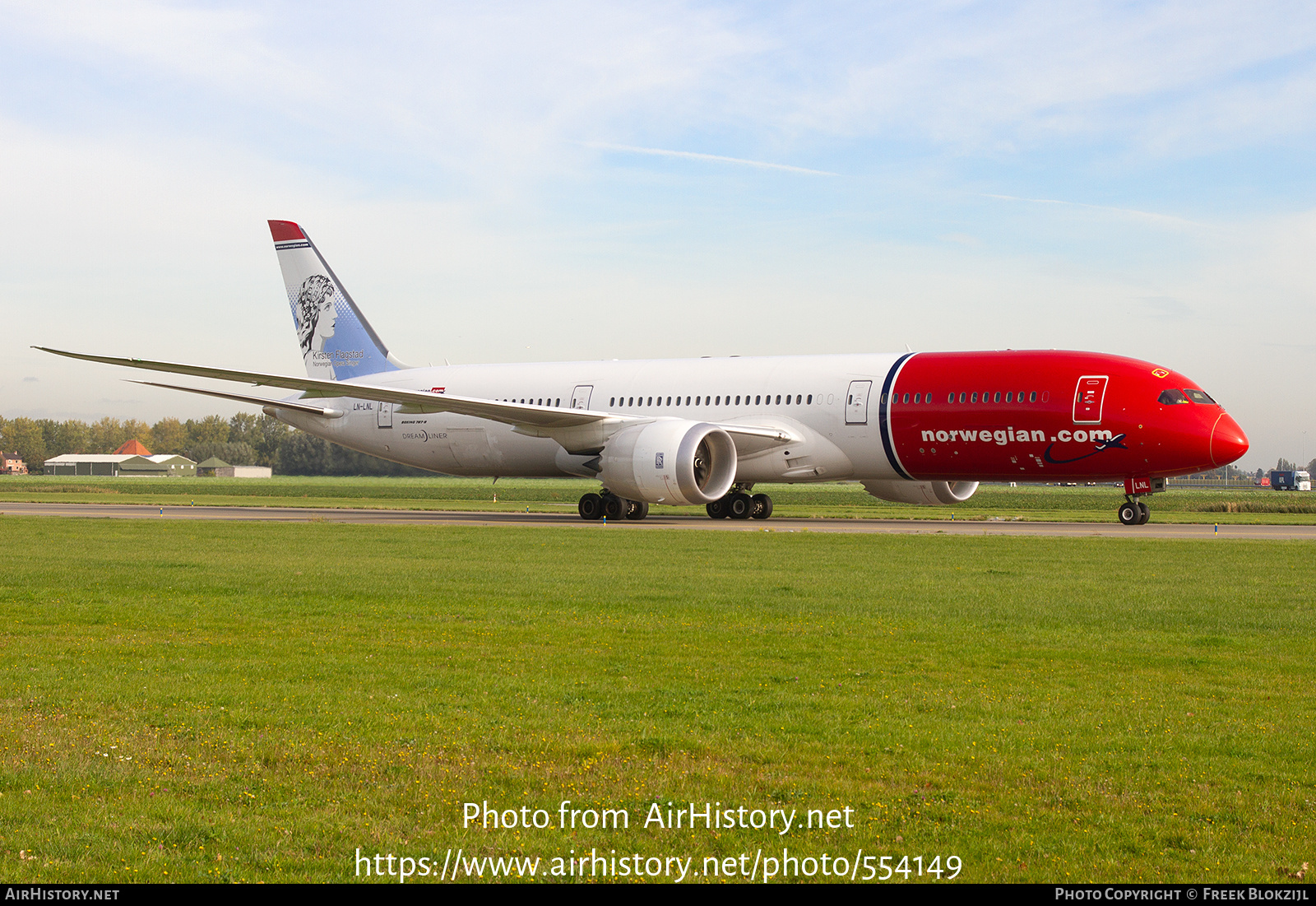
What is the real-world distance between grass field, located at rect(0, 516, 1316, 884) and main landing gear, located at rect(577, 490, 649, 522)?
14.8m

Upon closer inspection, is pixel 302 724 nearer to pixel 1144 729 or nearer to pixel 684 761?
pixel 684 761

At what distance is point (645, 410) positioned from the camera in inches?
1235

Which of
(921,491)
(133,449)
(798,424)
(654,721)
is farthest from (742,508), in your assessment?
(133,449)

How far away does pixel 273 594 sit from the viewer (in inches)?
521

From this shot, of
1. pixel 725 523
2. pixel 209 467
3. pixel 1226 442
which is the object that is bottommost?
pixel 209 467

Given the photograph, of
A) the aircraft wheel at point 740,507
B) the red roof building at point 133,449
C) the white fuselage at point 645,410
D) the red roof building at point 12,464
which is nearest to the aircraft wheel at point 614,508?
the white fuselage at point 645,410

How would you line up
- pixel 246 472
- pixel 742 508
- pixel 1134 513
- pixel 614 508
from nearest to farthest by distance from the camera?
pixel 1134 513 → pixel 614 508 → pixel 742 508 → pixel 246 472

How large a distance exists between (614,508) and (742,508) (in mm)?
3366

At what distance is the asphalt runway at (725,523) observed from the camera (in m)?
25.2

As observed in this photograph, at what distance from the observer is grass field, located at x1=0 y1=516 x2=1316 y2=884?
16.6ft

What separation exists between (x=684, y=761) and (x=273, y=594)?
8.27 m

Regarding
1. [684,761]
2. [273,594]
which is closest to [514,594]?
[273,594]

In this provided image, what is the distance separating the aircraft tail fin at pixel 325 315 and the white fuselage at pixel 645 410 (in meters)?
0.74

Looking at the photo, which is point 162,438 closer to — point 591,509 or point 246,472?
point 246,472
